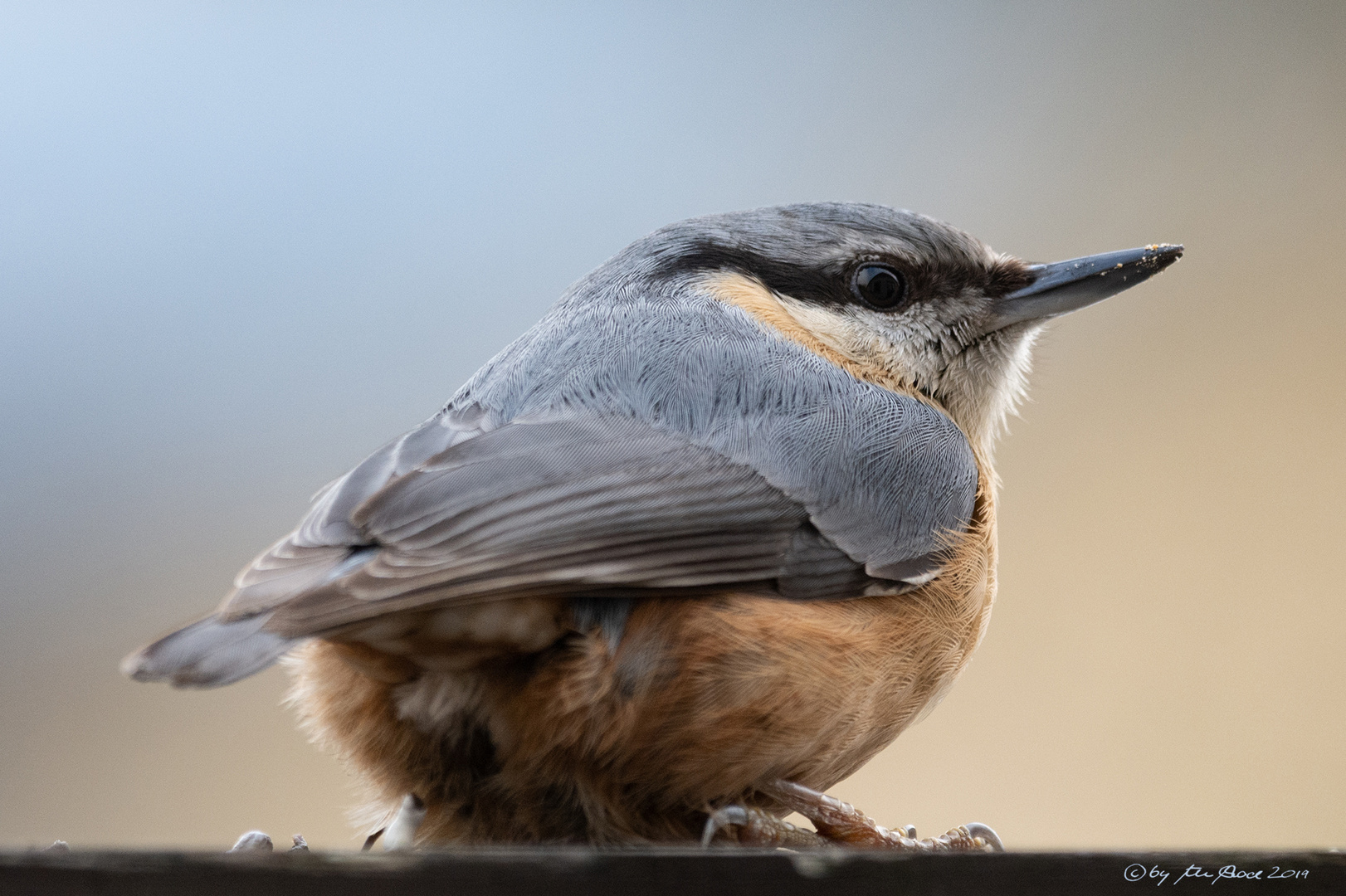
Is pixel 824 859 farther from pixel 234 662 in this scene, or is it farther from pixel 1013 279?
pixel 1013 279

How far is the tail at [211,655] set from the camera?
1020mm

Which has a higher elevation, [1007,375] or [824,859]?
[1007,375]

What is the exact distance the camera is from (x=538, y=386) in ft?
4.77

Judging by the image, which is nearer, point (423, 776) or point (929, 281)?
point (423, 776)

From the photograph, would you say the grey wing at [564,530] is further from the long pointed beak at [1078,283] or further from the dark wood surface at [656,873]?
the long pointed beak at [1078,283]

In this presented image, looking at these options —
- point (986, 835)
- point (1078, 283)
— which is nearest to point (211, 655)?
point (986, 835)

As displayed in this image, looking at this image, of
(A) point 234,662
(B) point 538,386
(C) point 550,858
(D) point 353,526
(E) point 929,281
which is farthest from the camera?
(E) point 929,281

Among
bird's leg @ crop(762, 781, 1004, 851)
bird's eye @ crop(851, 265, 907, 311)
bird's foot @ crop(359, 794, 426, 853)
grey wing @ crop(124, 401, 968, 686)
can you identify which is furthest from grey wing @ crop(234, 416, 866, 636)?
bird's eye @ crop(851, 265, 907, 311)

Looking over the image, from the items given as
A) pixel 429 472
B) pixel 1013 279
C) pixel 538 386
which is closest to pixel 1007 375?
pixel 1013 279

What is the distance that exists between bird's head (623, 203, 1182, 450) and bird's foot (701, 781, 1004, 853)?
1.99ft

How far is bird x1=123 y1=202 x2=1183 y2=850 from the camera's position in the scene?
117 cm

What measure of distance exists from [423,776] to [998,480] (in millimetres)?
961

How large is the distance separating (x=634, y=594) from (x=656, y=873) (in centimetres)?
41

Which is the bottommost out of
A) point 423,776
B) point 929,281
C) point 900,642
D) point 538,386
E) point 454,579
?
point 423,776
